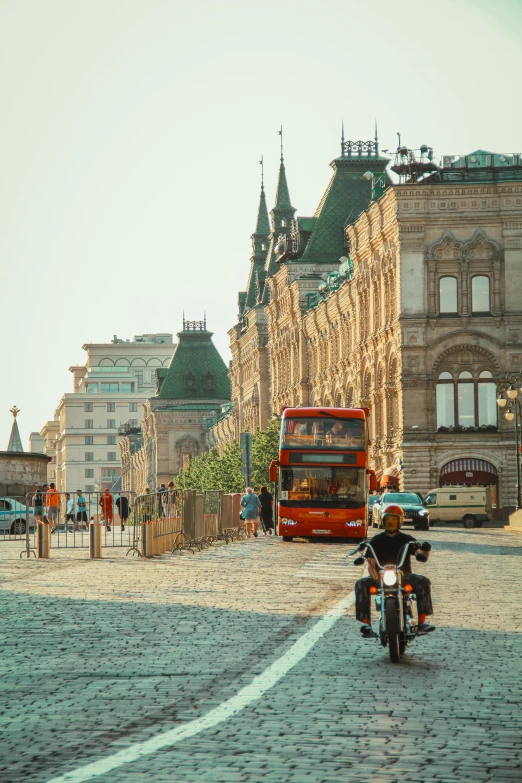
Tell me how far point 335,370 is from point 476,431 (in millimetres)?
18293

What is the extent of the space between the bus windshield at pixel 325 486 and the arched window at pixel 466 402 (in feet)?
108

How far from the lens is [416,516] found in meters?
52.8

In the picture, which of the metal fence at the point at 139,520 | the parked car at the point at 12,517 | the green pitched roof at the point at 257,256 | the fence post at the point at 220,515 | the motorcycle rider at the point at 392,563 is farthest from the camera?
the green pitched roof at the point at 257,256

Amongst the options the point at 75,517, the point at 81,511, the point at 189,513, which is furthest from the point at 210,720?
the point at 81,511

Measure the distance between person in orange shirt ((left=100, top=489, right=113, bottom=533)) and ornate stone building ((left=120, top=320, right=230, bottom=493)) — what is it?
108067mm

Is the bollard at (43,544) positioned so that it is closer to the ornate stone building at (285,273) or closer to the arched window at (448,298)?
the arched window at (448,298)

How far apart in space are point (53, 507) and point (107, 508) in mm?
3993

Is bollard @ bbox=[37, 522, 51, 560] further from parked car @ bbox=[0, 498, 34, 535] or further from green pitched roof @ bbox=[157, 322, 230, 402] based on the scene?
green pitched roof @ bbox=[157, 322, 230, 402]

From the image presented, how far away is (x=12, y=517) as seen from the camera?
49875 mm

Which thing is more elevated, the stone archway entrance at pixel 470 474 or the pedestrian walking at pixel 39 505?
the stone archway entrance at pixel 470 474

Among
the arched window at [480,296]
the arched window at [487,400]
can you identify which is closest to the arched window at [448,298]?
the arched window at [480,296]

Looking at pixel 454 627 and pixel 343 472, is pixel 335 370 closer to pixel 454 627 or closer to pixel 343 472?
pixel 343 472

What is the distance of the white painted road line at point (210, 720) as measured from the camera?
767 centimetres

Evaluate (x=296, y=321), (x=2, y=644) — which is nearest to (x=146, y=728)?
(x=2, y=644)
